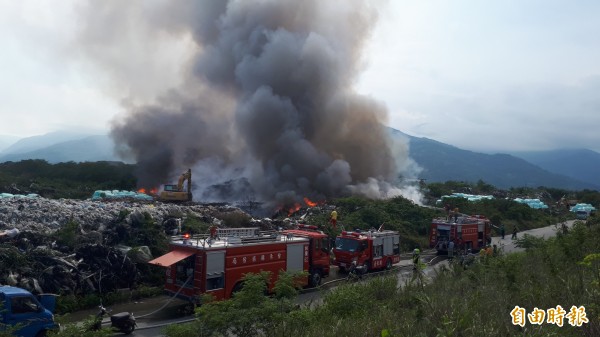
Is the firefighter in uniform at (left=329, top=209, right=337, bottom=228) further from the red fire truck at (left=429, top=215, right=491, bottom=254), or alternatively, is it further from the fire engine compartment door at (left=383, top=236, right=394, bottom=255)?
the red fire truck at (left=429, top=215, right=491, bottom=254)

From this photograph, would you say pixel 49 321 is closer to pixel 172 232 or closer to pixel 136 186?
pixel 172 232

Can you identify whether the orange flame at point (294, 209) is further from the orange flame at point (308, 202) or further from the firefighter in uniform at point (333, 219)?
the firefighter in uniform at point (333, 219)

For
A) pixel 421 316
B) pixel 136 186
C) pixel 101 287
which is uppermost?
pixel 136 186

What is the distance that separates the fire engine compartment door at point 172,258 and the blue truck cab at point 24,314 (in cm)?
319

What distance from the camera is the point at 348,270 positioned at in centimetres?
1881

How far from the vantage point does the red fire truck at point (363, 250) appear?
19.0 meters

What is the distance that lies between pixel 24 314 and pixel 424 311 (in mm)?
7846

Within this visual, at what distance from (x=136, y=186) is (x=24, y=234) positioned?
32405 mm

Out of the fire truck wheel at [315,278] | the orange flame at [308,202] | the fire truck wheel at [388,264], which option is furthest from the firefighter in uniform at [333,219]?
the orange flame at [308,202]

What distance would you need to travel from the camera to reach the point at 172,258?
42.1ft

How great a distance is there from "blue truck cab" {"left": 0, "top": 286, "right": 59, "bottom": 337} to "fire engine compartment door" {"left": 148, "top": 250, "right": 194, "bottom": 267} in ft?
10.5

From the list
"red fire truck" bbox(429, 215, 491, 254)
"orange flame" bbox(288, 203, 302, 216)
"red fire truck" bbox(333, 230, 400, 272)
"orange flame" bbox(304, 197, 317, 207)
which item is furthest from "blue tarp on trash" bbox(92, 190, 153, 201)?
"red fire truck" bbox(429, 215, 491, 254)

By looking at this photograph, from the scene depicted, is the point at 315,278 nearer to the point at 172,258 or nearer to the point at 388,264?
the point at 388,264

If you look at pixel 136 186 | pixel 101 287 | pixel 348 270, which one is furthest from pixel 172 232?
pixel 136 186
